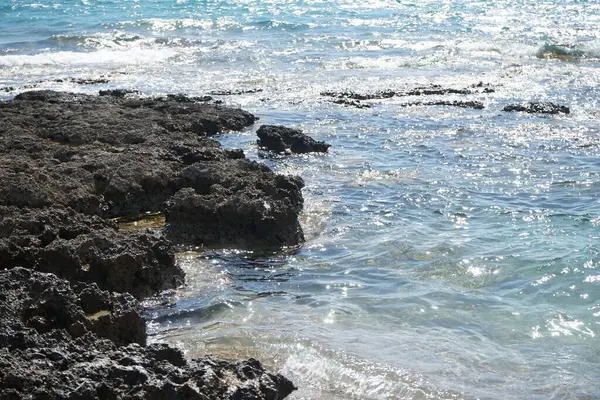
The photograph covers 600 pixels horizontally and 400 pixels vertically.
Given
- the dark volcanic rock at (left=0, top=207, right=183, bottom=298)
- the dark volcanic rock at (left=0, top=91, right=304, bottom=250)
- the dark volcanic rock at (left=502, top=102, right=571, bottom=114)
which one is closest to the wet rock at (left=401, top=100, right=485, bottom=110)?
the dark volcanic rock at (left=502, top=102, right=571, bottom=114)

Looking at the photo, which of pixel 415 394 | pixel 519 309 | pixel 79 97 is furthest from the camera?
pixel 79 97

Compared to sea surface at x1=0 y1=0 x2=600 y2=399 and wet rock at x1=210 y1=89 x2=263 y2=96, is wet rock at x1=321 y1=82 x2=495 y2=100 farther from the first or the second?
wet rock at x1=210 y1=89 x2=263 y2=96

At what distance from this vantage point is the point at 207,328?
7.40 meters

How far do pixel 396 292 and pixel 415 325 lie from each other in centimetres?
83

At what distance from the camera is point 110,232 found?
8047 mm

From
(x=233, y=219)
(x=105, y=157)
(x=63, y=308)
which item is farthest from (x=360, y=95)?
(x=63, y=308)

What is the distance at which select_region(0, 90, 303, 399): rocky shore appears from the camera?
194 inches

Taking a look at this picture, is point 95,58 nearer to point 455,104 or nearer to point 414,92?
point 414,92

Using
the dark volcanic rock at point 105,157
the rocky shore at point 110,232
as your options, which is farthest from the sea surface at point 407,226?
the dark volcanic rock at point 105,157

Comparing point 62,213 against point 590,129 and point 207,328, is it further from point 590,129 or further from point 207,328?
point 590,129

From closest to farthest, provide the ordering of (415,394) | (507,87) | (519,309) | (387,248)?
(415,394) < (519,309) < (387,248) < (507,87)

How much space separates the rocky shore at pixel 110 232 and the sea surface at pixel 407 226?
1.55 ft

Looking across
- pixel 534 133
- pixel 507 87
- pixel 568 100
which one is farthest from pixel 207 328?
pixel 507 87

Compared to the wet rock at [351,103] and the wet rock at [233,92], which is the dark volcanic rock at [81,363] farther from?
the wet rock at [233,92]
